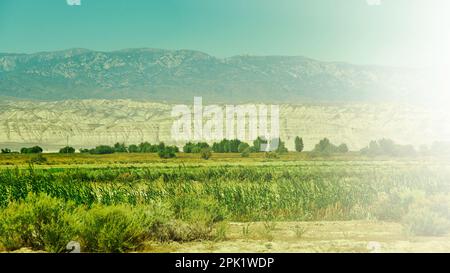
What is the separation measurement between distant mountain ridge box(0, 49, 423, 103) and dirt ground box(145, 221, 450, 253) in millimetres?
31363

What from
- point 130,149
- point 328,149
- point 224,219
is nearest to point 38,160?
point 130,149

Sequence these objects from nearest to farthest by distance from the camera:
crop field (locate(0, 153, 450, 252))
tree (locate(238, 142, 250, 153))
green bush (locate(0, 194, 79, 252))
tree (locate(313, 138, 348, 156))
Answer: green bush (locate(0, 194, 79, 252)), crop field (locate(0, 153, 450, 252)), tree (locate(313, 138, 348, 156)), tree (locate(238, 142, 250, 153))

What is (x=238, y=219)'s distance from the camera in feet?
47.5

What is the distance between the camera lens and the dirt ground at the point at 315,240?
10.2 m

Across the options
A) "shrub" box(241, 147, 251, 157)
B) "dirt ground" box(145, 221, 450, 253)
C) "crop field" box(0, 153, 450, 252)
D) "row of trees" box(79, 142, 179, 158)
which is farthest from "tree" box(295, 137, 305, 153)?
"dirt ground" box(145, 221, 450, 253)

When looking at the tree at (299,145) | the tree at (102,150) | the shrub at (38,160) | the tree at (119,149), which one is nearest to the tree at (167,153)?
the tree at (102,150)

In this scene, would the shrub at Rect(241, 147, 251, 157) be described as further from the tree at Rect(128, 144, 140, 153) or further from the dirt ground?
the dirt ground

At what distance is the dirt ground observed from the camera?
33.5 feet

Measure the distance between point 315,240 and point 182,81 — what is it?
249 ft

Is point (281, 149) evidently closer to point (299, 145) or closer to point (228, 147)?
point (299, 145)

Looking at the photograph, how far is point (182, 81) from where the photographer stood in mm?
86250

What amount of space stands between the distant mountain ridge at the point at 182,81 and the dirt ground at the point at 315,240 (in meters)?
31.4
